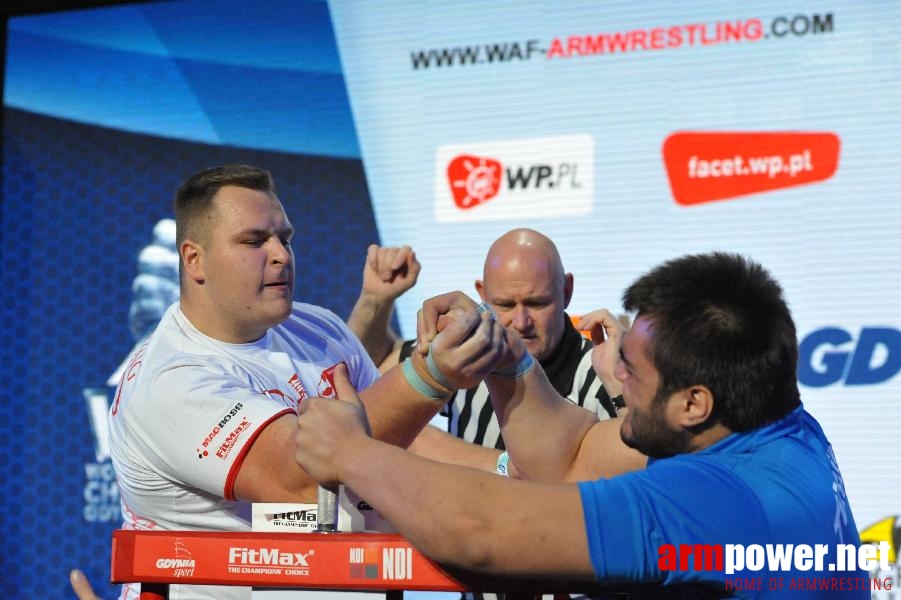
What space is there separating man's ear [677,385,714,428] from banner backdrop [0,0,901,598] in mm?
2271

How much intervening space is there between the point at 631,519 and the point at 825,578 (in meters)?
0.28

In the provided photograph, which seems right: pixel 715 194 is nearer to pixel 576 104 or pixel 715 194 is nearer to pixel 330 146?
pixel 576 104

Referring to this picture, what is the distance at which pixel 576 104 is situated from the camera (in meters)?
3.71

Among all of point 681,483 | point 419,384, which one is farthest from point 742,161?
point 681,483

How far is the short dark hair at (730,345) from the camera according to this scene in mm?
1220

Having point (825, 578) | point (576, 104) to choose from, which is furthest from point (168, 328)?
point (576, 104)

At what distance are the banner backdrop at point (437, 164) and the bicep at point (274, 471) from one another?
218 centimetres

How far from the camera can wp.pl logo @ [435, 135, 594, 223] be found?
368 centimetres

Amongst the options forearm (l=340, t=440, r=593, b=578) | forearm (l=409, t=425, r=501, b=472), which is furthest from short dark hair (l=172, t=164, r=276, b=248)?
forearm (l=340, t=440, r=593, b=578)

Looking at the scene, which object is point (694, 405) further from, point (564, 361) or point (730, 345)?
point (564, 361)

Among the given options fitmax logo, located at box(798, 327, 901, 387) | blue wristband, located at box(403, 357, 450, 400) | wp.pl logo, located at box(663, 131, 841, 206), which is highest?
wp.pl logo, located at box(663, 131, 841, 206)

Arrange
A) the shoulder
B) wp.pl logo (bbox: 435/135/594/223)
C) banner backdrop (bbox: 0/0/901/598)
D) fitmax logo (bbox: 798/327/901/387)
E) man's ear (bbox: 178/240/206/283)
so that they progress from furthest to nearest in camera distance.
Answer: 1. wp.pl logo (bbox: 435/135/594/223)
2. banner backdrop (bbox: 0/0/901/598)
3. fitmax logo (bbox: 798/327/901/387)
4. the shoulder
5. man's ear (bbox: 178/240/206/283)

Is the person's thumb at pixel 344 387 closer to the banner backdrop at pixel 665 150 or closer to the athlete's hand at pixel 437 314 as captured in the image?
the athlete's hand at pixel 437 314

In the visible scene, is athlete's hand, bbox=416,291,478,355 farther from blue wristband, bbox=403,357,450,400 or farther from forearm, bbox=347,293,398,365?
forearm, bbox=347,293,398,365
